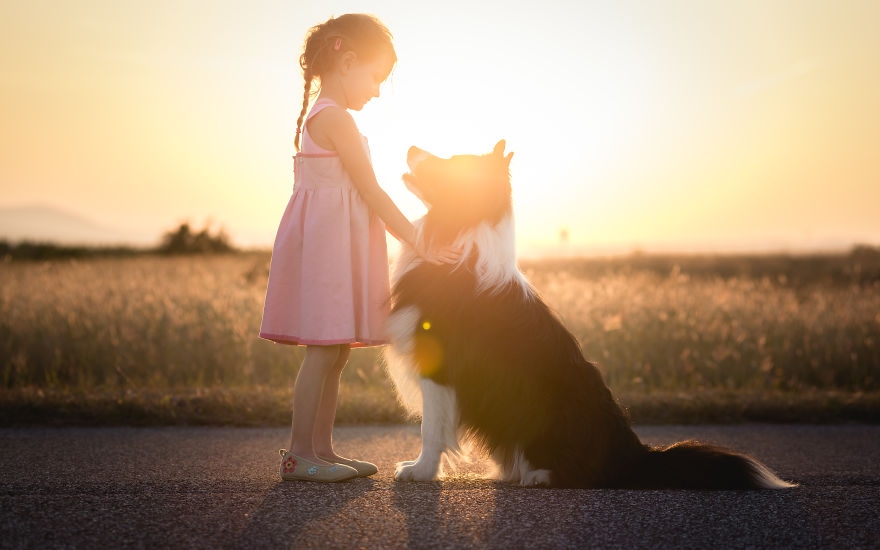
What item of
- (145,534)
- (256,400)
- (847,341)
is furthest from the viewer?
(847,341)

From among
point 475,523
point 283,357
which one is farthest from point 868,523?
point 283,357

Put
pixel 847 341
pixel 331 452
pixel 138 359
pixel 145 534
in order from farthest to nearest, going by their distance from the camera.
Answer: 1. pixel 847 341
2. pixel 138 359
3. pixel 331 452
4. pixel 145 534

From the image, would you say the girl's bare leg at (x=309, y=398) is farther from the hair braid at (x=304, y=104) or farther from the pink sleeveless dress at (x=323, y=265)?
the hair braid at (x=304, y=104)

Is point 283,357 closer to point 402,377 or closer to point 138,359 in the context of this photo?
point 138,359

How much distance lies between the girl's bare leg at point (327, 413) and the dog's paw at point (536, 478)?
1109mm

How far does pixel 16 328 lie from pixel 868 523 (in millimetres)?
8300

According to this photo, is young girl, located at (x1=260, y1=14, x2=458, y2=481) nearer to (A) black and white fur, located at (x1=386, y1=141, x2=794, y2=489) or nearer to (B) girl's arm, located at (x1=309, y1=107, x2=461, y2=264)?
(B) girl's arm, located at (x1=309, y1=107, x2=461, y2=264)

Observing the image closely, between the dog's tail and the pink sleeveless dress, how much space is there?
5.11 ft

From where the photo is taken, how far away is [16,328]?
7832 millimetres

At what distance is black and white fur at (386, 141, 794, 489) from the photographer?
11.4 feet

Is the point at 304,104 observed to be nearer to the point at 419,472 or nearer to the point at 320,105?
the point at 320,105

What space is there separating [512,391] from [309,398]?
1.09 meters

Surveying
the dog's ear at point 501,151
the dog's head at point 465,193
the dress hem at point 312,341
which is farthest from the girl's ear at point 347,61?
the dress hem at point 312,341

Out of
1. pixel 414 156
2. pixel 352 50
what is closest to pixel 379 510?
pixel 414 156
